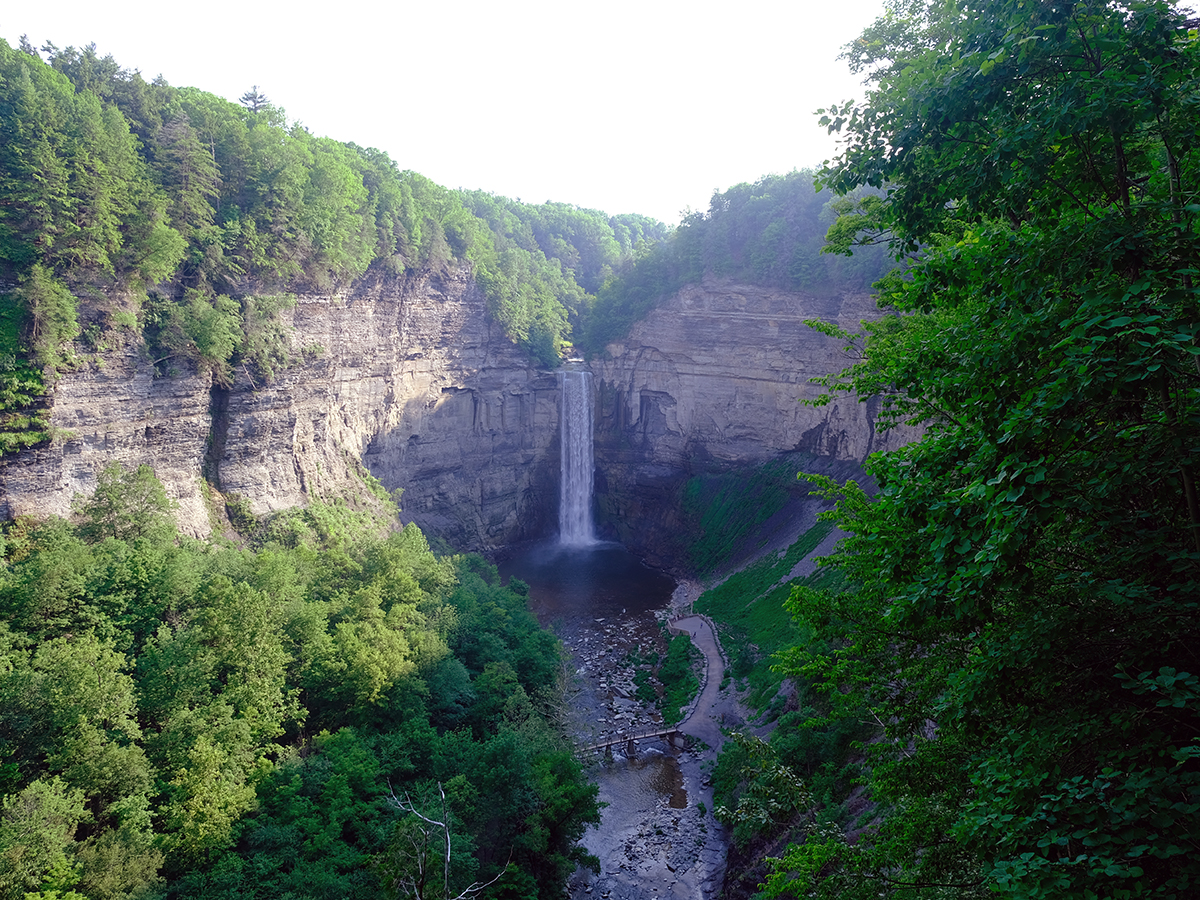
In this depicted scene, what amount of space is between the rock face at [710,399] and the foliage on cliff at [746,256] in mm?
1493

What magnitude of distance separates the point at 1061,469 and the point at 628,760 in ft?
86.4

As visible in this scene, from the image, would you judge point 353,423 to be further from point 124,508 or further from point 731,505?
point 731,505

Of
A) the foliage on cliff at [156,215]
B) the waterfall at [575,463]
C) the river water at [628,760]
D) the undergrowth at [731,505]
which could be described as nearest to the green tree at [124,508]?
the foliage on cliff at [156,215]

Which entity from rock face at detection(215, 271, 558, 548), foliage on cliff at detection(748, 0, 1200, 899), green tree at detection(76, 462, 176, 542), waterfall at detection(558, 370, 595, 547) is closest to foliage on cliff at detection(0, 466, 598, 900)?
green tree at detection(76, 462, 176, 542)

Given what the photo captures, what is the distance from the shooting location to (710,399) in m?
54.5

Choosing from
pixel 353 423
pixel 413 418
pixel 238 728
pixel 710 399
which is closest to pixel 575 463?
pixel 710 399

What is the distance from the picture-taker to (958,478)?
6621mm

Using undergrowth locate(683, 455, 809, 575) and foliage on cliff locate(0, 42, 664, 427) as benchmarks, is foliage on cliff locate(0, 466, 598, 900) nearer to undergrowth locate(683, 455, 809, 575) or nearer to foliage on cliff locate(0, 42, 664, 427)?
foliage on cliff locate(0, 42, 664, 427)

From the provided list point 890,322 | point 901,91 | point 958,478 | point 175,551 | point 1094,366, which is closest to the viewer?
point 1094,366

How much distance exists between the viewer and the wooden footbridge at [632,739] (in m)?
28.4

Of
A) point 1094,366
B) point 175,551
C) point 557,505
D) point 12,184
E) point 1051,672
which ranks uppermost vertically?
point 12,184

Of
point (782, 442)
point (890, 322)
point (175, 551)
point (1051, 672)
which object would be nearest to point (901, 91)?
point (890, 322)

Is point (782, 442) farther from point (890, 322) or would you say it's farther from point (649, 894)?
point (890, 322)

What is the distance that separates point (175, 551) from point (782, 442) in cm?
3974
